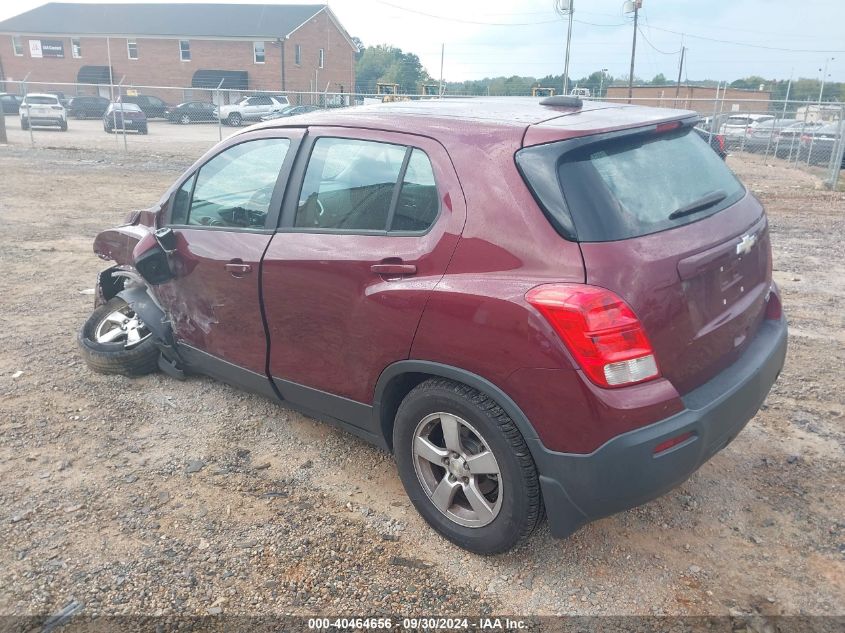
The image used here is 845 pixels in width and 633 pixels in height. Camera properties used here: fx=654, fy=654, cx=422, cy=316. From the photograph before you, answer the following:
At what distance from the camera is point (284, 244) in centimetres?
325

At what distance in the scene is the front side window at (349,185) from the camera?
2926mm

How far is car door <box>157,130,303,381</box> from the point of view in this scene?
3.42 m

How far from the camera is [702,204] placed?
275 cm

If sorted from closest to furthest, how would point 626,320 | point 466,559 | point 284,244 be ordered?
point 626,320 → point 466,559 → point 284,244

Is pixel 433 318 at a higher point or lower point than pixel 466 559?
higher

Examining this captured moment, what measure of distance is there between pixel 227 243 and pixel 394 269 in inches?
49.0

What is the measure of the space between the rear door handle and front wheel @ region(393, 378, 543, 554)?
3.82 ft

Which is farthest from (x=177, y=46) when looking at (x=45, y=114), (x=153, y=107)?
(x=45, y=114)

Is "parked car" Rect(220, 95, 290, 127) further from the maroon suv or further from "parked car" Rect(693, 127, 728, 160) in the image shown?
the maroon suv

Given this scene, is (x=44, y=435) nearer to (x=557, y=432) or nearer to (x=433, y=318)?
(x=433, y=318)

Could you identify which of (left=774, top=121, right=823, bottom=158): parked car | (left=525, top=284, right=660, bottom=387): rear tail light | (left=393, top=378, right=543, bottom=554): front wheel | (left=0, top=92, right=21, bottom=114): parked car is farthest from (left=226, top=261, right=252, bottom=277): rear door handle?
(left=0, top=92, right=21, bottom=114): parked car

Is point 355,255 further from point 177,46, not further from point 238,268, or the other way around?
point 177,46

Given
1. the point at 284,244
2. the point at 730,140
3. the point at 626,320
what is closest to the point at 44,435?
the point at 284,244

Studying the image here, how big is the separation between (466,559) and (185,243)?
92.8 inches
